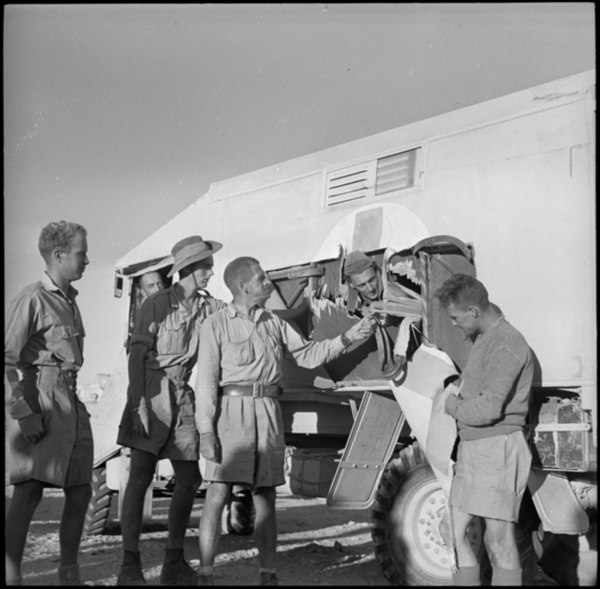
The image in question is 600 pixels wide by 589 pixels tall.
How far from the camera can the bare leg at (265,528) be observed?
476 centimetres

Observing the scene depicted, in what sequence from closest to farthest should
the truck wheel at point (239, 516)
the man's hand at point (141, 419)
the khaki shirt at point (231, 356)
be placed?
the khaki shirt at point (231, 356), the man's hand at point (141, 419), the truck wheel at point (239, 516)

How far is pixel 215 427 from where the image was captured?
16.0ft

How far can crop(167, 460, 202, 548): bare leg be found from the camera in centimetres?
521

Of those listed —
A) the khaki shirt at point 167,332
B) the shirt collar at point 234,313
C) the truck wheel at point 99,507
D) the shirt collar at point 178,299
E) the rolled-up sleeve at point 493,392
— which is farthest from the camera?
the truck wheel at point 99,507

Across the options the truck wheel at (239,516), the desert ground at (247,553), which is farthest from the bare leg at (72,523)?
the truck wheel at (239,516)

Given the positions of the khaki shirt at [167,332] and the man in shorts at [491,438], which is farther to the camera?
the khaki shirt at [167,332]

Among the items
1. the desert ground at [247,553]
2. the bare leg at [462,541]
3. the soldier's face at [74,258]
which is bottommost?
the desert ground at [247,553]

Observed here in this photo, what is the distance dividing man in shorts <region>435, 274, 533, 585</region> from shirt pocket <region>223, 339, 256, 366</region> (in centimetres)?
122

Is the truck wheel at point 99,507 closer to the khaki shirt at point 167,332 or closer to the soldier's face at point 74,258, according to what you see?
the khaki shirt at point 167,332

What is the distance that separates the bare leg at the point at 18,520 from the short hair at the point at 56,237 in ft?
4.21

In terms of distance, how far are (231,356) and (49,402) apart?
108 cm

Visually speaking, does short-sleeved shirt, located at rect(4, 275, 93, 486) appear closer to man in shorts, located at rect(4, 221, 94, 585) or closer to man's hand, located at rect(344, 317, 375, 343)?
man in shorts, located at rect(4, 221, 94, 585)

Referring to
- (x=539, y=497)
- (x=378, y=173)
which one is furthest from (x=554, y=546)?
(x=378, y=173)

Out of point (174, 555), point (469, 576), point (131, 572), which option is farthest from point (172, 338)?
point (469, 576)
